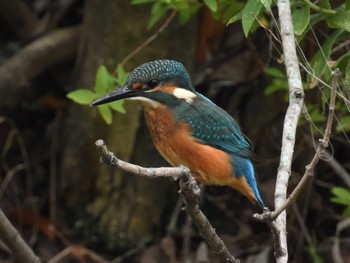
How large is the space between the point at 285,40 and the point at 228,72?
2.65 meters

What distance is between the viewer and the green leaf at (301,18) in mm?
3056

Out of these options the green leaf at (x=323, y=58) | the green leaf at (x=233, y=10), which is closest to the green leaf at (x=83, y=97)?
the green leaf at (x=233, y=10)

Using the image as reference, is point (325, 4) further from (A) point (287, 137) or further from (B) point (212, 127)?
(A) point (287, 137)

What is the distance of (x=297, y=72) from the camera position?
259cm

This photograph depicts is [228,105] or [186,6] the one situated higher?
[186,6]

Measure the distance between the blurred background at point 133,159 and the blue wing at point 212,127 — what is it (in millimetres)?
1407

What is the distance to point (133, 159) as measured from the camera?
509cm

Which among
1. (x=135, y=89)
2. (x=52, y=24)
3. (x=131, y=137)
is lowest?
(x=131, y=137)

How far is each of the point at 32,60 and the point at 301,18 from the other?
2.70 m

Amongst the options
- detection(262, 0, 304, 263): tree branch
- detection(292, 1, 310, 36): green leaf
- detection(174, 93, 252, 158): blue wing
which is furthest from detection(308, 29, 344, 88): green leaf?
detection(262, 0, 304, 263): tree branch

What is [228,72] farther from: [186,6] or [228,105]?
[186,6]

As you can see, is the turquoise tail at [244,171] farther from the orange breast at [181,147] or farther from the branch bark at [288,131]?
the branch bark at [288,131]

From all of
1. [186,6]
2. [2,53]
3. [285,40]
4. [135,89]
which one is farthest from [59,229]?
[285,40]

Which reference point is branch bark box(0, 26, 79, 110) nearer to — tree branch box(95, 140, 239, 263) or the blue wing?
the blue wing
